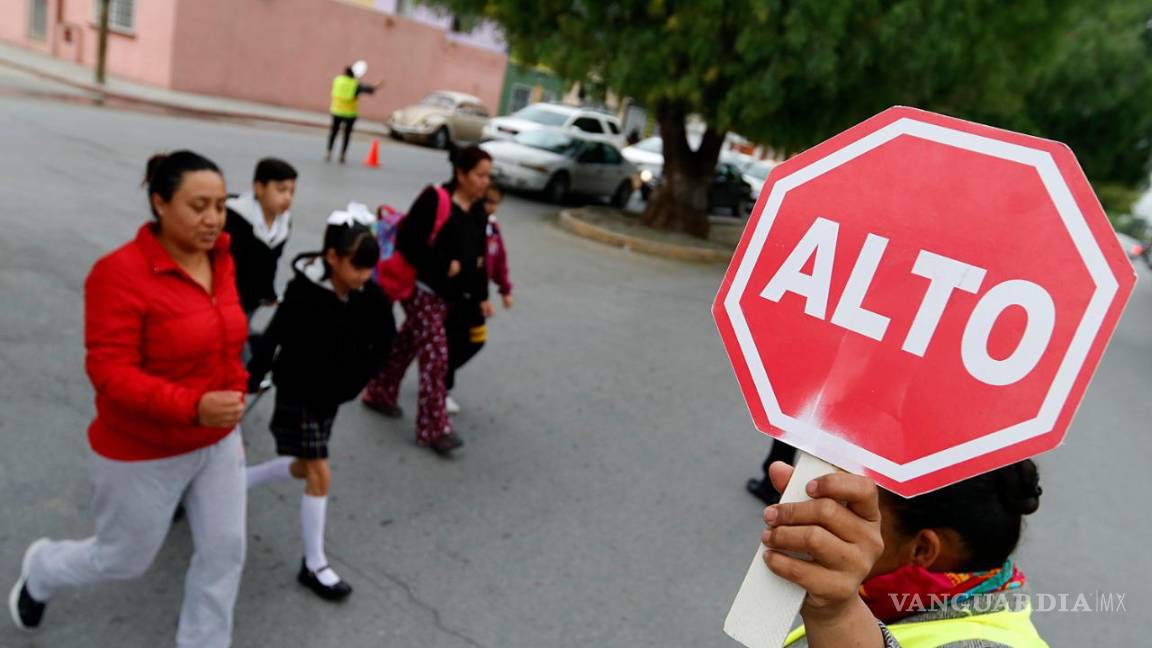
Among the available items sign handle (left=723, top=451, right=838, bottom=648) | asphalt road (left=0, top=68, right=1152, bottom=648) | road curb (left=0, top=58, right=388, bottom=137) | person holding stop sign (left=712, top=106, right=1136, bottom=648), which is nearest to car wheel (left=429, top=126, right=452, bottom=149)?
road curb (left=0, top=58, right=388, bottom=137)

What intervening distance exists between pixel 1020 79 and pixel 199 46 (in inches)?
812

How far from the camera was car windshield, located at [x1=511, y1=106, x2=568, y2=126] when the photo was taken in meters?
19.9

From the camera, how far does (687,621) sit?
353 centimetres

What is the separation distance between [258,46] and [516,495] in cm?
2371

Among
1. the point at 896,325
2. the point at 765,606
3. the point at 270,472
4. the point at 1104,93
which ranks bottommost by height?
the point at 270,472

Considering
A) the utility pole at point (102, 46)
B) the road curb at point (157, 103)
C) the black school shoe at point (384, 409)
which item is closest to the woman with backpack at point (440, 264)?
the black school shoe at point (384, 409)

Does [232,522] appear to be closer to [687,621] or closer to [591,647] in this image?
[591,647]

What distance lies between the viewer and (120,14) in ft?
76.3

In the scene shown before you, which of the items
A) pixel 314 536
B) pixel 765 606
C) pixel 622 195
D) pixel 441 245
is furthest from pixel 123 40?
pixel 765 606

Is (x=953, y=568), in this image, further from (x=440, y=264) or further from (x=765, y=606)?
(x=440, y=264)

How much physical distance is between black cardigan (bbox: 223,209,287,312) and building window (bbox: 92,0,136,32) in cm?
2286

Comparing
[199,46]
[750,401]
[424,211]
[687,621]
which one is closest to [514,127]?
[199,46]

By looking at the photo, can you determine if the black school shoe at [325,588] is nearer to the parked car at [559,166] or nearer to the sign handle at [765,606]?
the sign handle at [765,606]

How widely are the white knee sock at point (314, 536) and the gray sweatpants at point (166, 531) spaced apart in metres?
0.54
